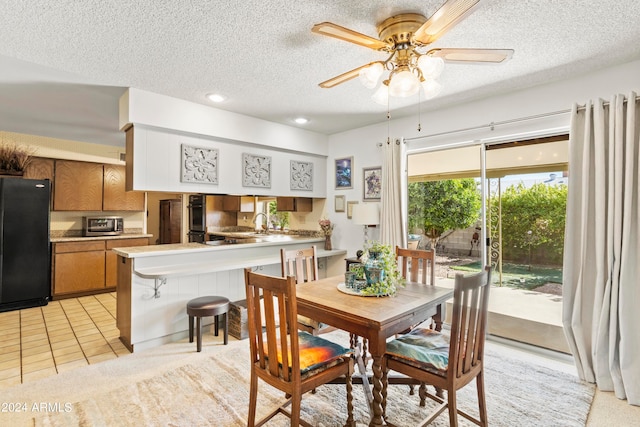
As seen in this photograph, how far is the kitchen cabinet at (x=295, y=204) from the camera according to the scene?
4.96 metres

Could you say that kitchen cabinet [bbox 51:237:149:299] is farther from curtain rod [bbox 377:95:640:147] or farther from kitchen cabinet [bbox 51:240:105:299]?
curtain rod [bbox 377:95:640:147]

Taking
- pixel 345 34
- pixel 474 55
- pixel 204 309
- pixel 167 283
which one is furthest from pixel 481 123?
pixel 167 283

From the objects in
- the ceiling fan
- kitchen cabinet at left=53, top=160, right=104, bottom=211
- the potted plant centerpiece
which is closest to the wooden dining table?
the potted plant centerpiece

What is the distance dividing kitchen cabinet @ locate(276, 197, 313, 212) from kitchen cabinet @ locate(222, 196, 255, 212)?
104 centimetres

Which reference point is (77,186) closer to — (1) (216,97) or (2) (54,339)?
(2) (54,339)

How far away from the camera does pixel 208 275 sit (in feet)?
11.7

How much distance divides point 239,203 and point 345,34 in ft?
15.0

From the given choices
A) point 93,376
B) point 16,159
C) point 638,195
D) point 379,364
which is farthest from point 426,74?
point 16,159

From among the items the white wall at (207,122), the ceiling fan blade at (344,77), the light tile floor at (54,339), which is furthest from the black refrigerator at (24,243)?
the ceiling fan blade at (344,77)

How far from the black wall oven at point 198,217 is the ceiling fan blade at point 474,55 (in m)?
3.70

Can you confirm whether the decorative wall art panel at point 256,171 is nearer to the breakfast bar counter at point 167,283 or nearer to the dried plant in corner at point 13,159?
the breakfast bar counter at point 167,283

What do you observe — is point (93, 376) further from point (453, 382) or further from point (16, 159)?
point (16, 159)

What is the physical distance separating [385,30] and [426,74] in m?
0.42

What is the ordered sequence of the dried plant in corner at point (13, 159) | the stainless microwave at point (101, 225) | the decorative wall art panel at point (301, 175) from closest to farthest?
the dried plant in corner at point (13, 159) → the decorative wall art panel at point (301, 175) → the stainless microwave at point (101, 225)
